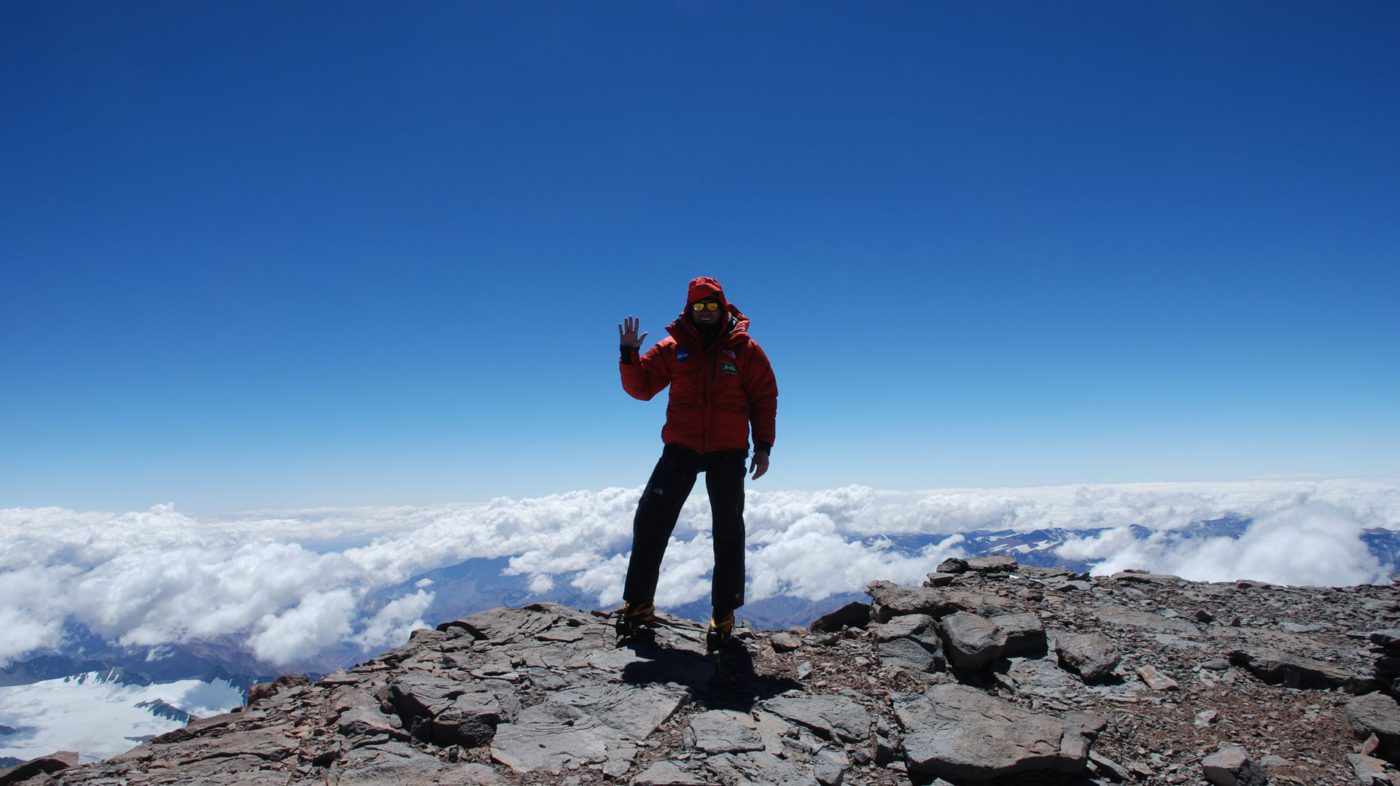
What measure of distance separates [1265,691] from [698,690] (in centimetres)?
587

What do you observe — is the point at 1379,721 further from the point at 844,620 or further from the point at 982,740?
the point at 844,620

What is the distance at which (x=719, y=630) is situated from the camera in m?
7.33

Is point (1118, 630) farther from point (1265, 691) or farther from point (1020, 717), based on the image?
point (1020, 717)

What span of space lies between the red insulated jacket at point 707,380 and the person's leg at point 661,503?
234 mm

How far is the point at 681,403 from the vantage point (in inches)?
288


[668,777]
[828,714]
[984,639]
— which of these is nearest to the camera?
[668,777]

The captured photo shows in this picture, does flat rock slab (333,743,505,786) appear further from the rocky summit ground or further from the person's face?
the person's face

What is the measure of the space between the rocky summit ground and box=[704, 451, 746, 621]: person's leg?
75 centimetres

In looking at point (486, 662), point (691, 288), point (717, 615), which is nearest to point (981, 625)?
point (717, 615)

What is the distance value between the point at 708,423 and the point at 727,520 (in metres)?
1.18

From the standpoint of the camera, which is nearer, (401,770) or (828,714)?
(401,770)

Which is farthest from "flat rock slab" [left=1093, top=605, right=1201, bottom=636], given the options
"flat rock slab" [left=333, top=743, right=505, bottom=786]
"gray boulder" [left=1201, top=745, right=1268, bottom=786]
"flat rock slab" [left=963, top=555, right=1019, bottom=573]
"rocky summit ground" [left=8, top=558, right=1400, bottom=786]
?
"flat rock slab" [left=333, top=743, right=505, bottom=786]

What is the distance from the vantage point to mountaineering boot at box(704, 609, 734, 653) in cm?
729

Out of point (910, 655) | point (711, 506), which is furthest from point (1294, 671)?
point (711, 506)
